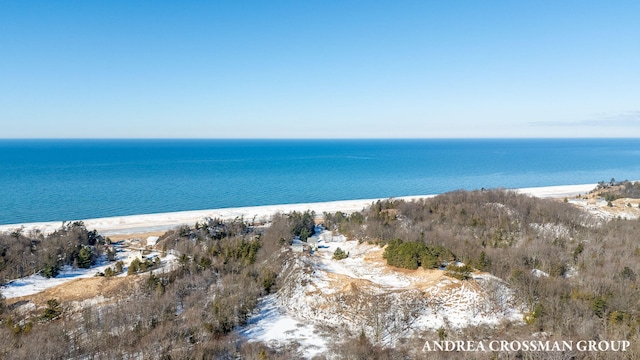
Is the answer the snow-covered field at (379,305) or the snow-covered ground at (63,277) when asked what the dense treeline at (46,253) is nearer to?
the snow-covered ground at (63,277)

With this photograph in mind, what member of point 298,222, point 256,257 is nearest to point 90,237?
point 256,257

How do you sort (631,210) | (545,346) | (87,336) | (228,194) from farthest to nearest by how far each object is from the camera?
1. (228,194)
2. (631,210)
3. (87,336)
4. (545,346)

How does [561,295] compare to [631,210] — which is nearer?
[561,295]

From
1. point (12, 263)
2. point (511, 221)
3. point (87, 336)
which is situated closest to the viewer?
point (87, 336)

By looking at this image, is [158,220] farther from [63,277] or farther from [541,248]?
[541,248]

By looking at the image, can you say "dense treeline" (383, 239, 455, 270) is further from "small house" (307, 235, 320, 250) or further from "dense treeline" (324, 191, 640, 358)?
"small house" (307, 235, 320, 250)

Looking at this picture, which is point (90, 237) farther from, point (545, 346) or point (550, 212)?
point (550, 212)

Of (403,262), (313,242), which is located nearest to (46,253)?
(313,242)

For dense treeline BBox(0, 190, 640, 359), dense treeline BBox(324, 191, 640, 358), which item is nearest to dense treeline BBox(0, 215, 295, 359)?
dense treeline BBox(0, 190, 640, 359)
